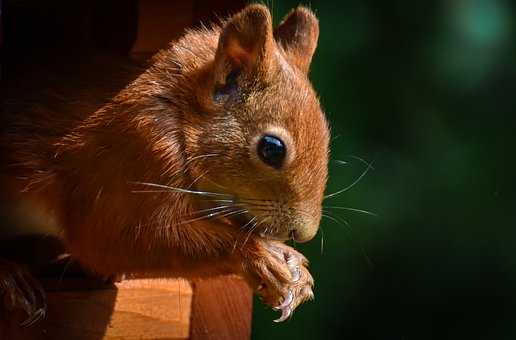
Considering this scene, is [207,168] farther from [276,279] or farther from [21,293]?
[21,293]

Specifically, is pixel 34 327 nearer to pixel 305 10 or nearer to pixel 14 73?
pixel 14 73

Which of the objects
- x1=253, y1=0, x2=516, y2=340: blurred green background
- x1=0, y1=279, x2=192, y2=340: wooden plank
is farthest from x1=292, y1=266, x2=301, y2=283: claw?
x1=253, y1=0, x2=516, y2=340: blurred green background

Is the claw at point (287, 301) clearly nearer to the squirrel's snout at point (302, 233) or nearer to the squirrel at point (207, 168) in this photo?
the squirrel at point (207, 168)

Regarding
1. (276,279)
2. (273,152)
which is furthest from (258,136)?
(276,279)

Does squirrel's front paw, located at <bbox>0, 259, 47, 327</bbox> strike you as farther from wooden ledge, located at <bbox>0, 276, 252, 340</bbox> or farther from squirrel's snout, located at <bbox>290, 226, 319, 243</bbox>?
squirrel's snout, located at <bbox>290, 226, 319, 243</bbox>

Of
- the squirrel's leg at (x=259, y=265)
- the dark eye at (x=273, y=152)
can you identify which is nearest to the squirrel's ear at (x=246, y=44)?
the dark eye at (x=273, y=152)

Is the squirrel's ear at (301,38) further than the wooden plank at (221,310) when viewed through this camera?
No
